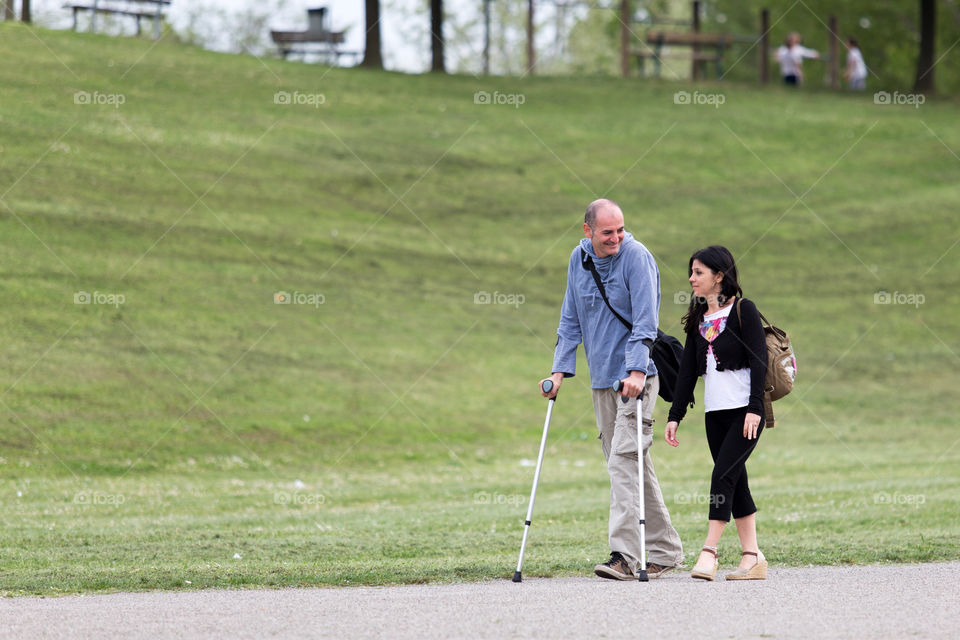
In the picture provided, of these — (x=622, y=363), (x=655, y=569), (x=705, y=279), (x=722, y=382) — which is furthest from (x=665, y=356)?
(x=655, y=569)

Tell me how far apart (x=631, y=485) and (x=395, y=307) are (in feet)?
50.7

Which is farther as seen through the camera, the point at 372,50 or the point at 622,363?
the point at 372,50

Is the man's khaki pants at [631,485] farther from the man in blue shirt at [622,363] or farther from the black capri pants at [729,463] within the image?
the black capri pants at [729,463]

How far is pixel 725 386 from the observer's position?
7645 mm

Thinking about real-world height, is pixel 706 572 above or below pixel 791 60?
below

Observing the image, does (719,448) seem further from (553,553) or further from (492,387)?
(492,387)

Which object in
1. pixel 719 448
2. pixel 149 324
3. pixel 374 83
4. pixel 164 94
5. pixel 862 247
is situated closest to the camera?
pixel 719 448

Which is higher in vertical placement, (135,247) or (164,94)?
(164,94)

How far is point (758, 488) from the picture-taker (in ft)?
47.3

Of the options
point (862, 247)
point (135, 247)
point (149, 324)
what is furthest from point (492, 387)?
point (862, 247)

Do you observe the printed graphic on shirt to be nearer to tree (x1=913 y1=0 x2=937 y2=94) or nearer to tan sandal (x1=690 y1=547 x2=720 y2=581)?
tan sandal (x1=690 y1=547 x2=720 y2=581)

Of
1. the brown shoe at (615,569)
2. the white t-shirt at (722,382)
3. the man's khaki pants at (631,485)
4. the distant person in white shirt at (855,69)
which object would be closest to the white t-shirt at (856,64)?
the distant person in white shirt at (855,69)

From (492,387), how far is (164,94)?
14261mm

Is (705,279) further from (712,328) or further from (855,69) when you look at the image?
(855,69)
